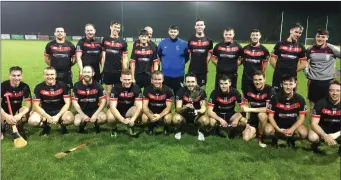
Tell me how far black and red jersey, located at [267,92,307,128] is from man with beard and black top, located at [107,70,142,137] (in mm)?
2046

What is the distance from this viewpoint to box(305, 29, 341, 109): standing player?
513 cm

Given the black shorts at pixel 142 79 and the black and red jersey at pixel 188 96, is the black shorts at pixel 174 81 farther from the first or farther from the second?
the black and red jersey at pixel 188 96

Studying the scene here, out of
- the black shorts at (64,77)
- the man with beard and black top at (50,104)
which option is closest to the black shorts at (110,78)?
the black shorts at (64,77)

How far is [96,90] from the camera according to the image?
5039 millimetres

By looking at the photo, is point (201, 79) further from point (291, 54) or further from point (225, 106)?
point (291, 54)

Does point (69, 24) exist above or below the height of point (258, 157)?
above

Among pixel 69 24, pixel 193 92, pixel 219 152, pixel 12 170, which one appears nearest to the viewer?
pixel 12 170

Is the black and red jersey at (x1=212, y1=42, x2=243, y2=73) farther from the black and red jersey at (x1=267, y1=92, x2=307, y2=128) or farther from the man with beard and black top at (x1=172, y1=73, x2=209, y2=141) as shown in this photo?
the black and red jersey at (x1=267, y1=92, x2=307, y2=128)

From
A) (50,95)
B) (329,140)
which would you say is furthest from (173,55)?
(329,140)

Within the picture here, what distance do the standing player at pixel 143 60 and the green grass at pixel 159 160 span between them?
1.41 meters

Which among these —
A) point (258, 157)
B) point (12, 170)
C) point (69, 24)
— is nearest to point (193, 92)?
point (258, 157)

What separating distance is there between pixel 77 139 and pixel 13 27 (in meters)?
39.3

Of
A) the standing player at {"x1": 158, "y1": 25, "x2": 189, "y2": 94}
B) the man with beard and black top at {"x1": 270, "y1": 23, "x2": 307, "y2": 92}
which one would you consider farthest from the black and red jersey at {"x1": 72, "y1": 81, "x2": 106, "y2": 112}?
the man with beard and black top at {"x1": 270, "y1": 23, "x2": 307, "y2": 92}

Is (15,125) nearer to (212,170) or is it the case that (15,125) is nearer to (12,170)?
(12,170)
